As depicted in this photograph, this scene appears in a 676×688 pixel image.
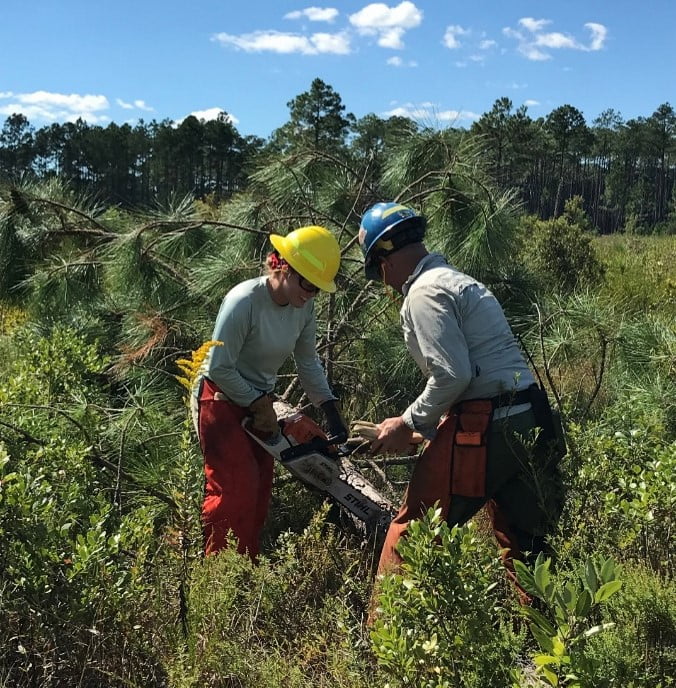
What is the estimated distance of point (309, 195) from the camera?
462 centimetres

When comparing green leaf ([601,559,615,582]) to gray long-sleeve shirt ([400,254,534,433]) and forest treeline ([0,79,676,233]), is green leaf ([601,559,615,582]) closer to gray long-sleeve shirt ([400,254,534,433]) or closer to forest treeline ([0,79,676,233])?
gray long-sleeve shirt ([400,254,534,433])

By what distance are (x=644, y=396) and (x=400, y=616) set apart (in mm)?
2302

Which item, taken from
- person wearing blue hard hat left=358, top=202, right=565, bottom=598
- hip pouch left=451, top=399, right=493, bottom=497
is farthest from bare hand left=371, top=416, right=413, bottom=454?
hip pouch left=451, top=399, right=493, bottom=497

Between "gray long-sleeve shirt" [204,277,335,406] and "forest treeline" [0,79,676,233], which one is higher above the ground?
"forest treeline" [0,79,676,233]

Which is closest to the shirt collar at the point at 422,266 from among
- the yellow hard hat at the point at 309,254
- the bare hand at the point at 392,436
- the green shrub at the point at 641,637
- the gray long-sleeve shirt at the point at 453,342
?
the gray long-sleeve shirt at the point at 453,342

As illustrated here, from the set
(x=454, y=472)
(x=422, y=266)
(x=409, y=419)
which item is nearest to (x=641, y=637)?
(x=454, y=472)

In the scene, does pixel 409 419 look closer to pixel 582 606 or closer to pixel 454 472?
pixel 454 472

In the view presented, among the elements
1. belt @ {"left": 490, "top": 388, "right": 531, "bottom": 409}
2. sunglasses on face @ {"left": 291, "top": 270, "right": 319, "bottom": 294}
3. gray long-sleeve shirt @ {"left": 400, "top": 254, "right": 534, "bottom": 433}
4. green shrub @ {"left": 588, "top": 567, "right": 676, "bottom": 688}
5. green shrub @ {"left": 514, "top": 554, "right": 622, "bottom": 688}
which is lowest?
green shrub @ {"left": 588, "top": 567, "right": 676, "bottom": 688}

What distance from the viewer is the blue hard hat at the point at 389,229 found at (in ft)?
7.50

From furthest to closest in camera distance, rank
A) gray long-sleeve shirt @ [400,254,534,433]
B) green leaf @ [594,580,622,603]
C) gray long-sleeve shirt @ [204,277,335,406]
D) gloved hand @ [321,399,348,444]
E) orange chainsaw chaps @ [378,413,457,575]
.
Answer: gloved hand @ [321,399,348,444] < gray long-sleeve shirt @ [204,277,335,406] < orange chainsaw chaps @ [378,413,457,575] < gray long-sleeve shirt @ [400,254,534,433] < green leaf @ [594,580,622,603]

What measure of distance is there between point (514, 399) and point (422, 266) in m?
0.58

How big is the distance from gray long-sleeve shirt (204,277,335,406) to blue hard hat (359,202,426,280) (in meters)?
0.50

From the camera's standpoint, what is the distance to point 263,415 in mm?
2521

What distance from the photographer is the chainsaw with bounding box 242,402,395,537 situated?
257cm
